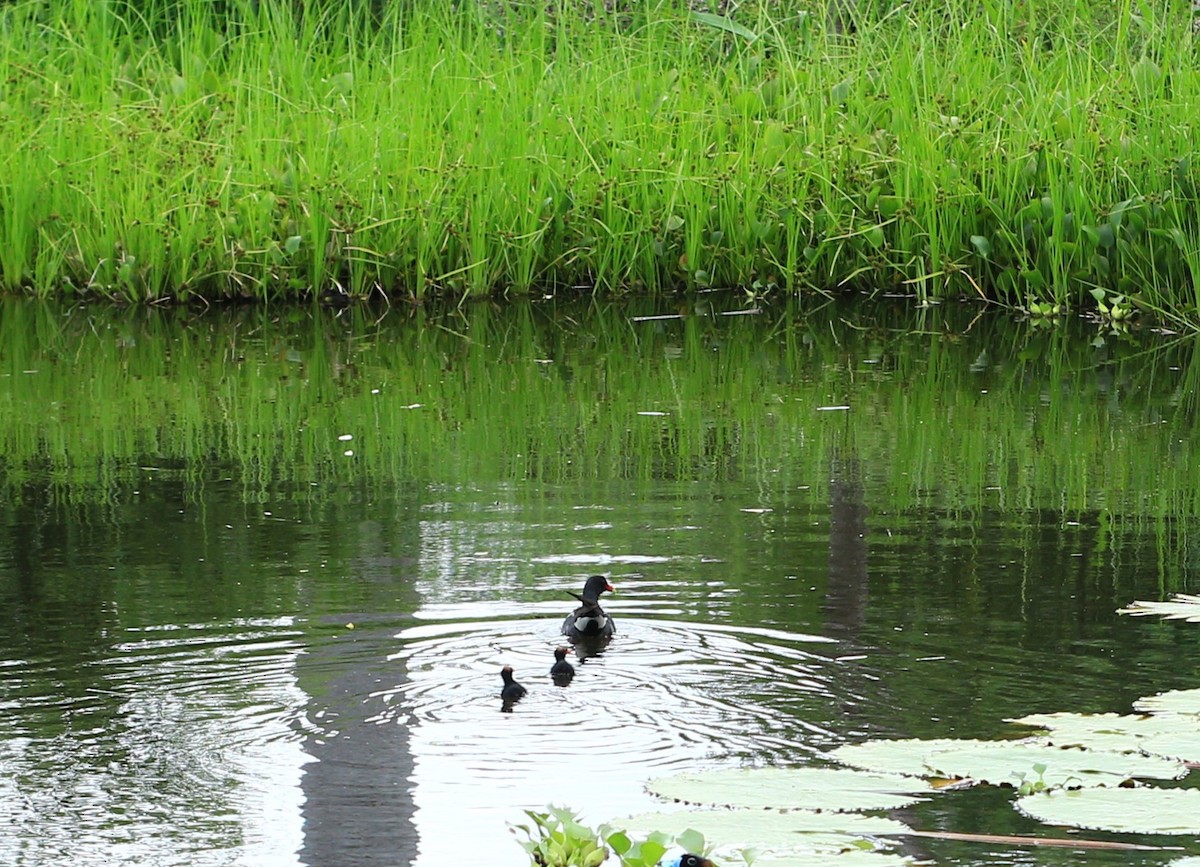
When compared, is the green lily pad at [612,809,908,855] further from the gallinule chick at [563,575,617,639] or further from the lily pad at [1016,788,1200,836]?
the gallinule chick at [563,575,617,639]

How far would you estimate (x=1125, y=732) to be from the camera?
14.6ft

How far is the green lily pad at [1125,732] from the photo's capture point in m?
4.32

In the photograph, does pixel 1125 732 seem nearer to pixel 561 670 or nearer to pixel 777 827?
pixel 777 827

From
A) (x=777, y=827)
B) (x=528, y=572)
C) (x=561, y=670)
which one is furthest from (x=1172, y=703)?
(x=528, y=572)

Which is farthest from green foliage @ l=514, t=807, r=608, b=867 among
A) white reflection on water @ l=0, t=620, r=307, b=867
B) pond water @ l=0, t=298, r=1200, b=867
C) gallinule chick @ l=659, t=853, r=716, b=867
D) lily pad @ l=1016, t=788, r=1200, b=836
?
lily pad @ l=1016, t=788, r=1200, b=836

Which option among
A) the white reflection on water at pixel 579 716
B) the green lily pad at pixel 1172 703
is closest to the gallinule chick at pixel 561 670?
the white reflection on water at pixel 579 716

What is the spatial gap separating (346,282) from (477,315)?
1.22m

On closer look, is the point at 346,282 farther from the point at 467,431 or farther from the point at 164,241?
the point at 467,431

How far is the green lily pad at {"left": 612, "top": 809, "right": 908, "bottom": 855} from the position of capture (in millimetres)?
3760

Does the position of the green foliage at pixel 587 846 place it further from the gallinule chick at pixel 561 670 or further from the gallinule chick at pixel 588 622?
the gallinule chick at pixel 588 622

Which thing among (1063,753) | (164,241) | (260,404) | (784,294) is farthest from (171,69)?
(1063,753)

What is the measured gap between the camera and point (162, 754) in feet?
14.7

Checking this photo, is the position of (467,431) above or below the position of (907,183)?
below

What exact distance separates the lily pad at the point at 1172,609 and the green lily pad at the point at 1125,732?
99 cm
